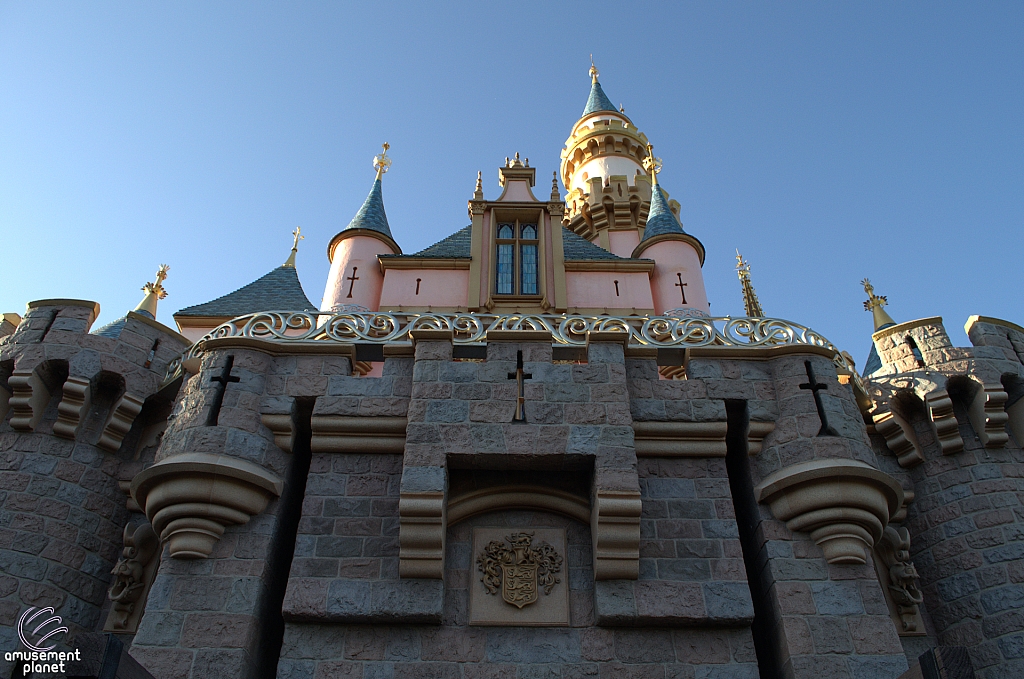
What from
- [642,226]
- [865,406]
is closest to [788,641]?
[865,406]

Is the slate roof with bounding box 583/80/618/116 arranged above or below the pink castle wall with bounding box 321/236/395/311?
above

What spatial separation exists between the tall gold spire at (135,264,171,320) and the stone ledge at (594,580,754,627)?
9910 mm

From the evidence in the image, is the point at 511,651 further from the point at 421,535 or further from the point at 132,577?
the point at 132,577

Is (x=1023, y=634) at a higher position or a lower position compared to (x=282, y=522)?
lower

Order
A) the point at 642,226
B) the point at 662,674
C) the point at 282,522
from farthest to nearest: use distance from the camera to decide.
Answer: the point at 642,226, the point at 282,522, the point at 662,674

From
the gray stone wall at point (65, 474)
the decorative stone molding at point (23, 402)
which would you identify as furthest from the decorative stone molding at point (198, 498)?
the decorative stone molding at point (23, 402)

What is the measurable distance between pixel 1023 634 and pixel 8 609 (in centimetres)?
1070

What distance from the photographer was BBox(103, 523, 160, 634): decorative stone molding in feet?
29.3

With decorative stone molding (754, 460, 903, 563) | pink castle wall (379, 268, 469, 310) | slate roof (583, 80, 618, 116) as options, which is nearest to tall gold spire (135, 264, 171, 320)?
pink castle wall (379, 268, 469, 310)

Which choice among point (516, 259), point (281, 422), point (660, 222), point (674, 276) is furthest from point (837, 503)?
point (660, 222)

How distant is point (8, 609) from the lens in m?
8.57

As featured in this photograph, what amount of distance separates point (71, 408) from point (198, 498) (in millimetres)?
3281

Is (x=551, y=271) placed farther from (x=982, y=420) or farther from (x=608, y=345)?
(x=982, y=420)

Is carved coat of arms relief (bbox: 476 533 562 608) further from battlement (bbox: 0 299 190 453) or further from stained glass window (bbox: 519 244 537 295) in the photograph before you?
stained glass window (bbox: 519 244 537 295)
